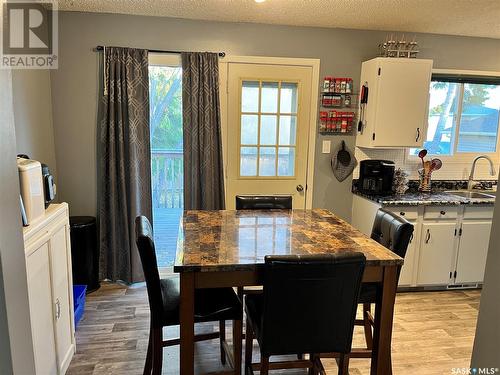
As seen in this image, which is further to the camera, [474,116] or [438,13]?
[474,116]

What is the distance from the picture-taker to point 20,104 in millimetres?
2730

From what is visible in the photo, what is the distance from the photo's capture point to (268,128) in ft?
12.0

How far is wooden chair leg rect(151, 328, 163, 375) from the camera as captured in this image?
1946mm

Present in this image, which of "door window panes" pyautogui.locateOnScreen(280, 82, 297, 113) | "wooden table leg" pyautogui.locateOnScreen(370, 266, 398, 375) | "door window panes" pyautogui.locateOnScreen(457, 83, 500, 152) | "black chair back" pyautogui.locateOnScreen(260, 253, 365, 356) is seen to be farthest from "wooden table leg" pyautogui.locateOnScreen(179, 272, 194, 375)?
"door window panes" pyautogui.locateOnScreen(457, 83, 500, 152)

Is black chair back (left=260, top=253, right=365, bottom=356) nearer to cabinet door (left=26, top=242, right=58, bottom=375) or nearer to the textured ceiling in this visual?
cabinet door (left=26, top=242, right=58, bottom=375)

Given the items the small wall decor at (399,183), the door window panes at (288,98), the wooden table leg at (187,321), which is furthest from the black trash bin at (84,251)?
the small wall decor at (399,183)

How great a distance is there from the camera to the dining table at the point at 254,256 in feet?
5.60

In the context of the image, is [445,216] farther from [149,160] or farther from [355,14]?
[149,160]

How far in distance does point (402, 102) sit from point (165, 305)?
9.04 ft

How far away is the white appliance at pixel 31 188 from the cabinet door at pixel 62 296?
199mm

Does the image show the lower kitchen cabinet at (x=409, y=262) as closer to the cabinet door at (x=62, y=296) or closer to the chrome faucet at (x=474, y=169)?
the chrome faucet at (x=474, y=169)

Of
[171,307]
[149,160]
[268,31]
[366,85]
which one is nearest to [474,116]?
[366,85]

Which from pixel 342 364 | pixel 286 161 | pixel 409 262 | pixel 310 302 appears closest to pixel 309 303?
pixel 310 302

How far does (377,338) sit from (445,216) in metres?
1.92
